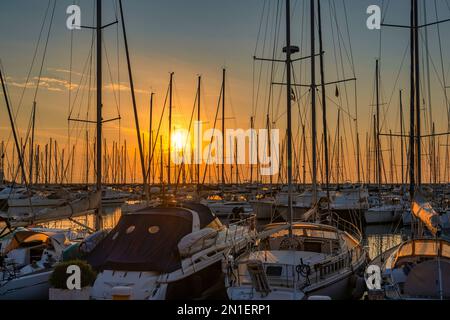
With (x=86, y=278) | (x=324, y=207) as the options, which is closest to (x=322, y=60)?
(x=324, y=207)

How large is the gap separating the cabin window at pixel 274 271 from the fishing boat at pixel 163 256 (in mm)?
1522

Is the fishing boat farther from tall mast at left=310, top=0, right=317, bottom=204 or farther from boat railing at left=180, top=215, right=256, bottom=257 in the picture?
tall mast at left=310, top=0, right=317, bottom=204

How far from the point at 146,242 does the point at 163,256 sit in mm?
834

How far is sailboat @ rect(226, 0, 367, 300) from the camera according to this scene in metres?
11.9

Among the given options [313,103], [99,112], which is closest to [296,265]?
[99,112]

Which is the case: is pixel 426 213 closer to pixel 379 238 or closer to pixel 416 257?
pixel 416 257

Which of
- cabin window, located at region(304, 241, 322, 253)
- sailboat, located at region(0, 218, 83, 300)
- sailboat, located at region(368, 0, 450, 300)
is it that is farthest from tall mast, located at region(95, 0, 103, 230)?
sailboat, located at region(368, 0, 450, 300)

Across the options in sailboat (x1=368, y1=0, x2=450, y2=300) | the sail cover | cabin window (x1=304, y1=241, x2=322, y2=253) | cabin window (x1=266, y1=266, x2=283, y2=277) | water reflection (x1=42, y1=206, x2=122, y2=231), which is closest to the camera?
sailboat (x1=368, y1=0, x2=450, y2=300)

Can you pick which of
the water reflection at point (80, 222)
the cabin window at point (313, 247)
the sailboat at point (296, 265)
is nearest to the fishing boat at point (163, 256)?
the sailboat at point (296, 265)

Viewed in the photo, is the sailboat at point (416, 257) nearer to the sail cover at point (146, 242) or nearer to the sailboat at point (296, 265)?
the sailboat at point (296, 265)

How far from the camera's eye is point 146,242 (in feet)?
43.1

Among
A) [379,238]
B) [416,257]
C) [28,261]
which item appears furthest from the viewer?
[379,238]

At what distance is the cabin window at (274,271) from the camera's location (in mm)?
13273
